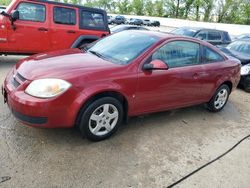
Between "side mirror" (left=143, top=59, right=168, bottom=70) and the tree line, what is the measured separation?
50.5 meters

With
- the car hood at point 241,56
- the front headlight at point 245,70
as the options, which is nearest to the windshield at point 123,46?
the front headlight at point 245,70

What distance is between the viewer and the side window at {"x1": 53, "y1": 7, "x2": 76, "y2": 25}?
7285mm

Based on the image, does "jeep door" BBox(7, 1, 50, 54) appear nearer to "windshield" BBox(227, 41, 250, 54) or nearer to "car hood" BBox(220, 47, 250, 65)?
"car hood" BBox(220, 47, 250, 65)

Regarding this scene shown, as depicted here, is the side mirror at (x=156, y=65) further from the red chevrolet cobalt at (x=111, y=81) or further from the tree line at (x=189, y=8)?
the tree line at (x=189, y=8)

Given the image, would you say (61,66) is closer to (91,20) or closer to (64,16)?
(64,16)

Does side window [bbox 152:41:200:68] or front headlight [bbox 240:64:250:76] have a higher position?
side window [bbox 152:41:200:68]

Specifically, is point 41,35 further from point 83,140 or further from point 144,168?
point 144,168

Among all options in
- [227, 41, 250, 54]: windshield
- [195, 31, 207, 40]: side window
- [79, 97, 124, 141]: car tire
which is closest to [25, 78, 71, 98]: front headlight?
[79, 97, 124, 141]: car tire

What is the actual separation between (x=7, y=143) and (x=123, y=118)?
1.61 metres

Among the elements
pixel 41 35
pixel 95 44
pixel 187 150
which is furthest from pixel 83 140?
pixel 41 35

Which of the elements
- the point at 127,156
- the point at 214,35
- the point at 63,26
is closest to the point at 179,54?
the point at 127,156

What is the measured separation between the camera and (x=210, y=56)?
15.8ft

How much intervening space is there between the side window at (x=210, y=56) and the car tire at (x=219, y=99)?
22.7 inches

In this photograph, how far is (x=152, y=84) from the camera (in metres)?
3.83
